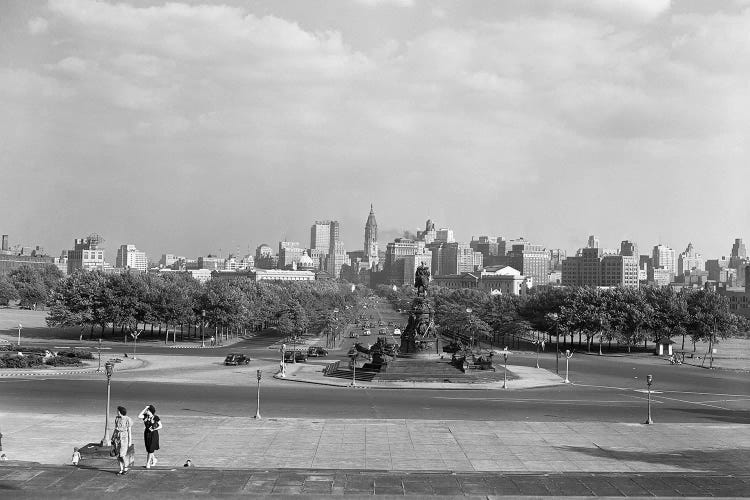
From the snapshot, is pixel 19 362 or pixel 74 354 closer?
pixel 19 362

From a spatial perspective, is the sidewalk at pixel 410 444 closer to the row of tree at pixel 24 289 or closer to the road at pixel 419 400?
the road at pixel 419 400

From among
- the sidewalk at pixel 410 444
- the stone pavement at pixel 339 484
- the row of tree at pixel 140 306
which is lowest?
the sidewalk at pixel 410 444

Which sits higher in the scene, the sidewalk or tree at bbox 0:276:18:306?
tree at bbox 0:276:18:306

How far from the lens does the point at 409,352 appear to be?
64438mm

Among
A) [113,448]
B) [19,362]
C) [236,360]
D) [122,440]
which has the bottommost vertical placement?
[236,360]

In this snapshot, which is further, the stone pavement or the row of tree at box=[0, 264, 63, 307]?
the row of tree at box=[0, 264, 63, 307]

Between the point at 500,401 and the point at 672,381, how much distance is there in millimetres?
23889

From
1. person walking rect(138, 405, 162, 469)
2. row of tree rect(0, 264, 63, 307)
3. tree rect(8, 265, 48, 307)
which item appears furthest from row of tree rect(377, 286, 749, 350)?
tree rect(8, 265, 48, 307)

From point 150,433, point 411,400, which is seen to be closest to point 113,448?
point 150,433

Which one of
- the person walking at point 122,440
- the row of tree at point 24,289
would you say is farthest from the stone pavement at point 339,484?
the row of tree at point 24,289

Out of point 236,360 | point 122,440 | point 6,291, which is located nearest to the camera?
point 122,440

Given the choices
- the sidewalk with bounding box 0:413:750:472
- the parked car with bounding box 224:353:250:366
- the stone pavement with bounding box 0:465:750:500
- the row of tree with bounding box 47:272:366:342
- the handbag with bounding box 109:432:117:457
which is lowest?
the parked car with bounding box 224:353:250:366

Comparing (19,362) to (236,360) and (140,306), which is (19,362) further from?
(140,306)

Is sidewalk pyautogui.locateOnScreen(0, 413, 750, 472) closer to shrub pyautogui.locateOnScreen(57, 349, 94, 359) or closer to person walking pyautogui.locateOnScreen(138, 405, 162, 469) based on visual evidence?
person walking pyautogui.locateOnScreen(138, 405, 162, 469)
